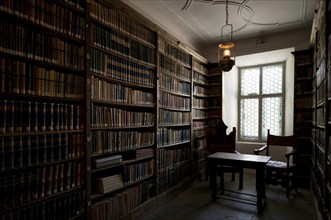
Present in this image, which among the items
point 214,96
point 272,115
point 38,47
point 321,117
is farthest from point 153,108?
point 272,115

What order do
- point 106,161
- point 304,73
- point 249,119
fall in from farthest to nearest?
point 249,119 < point 304,73 < point 106,161

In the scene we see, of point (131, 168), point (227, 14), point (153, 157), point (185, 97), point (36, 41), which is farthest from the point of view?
point (185, 97)

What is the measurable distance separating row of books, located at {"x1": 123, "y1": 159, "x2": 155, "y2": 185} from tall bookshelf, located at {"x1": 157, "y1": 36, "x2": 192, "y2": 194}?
179 millimetres

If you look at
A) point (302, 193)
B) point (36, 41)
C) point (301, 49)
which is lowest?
point (302, 193)

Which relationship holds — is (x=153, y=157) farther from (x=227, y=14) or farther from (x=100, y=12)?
(x=227, y=14)

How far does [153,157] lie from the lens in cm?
298

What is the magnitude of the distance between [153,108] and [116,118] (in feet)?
2.48

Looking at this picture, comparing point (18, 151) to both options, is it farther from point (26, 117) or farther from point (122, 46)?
point (122, 46)

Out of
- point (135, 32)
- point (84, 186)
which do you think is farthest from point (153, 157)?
point (135, 32)

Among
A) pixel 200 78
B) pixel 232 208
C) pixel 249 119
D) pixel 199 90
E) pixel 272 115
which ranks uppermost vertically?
pixel 200 78

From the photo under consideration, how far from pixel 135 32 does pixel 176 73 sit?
1.19 metres

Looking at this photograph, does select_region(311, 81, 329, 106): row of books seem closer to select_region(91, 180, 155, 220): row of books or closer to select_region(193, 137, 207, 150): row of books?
select_region(193, 137, 207, 150): row of books

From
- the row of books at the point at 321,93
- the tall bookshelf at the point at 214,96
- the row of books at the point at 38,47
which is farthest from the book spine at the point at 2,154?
the tall bookshelf at the point at 214,96

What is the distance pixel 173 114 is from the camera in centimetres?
349
